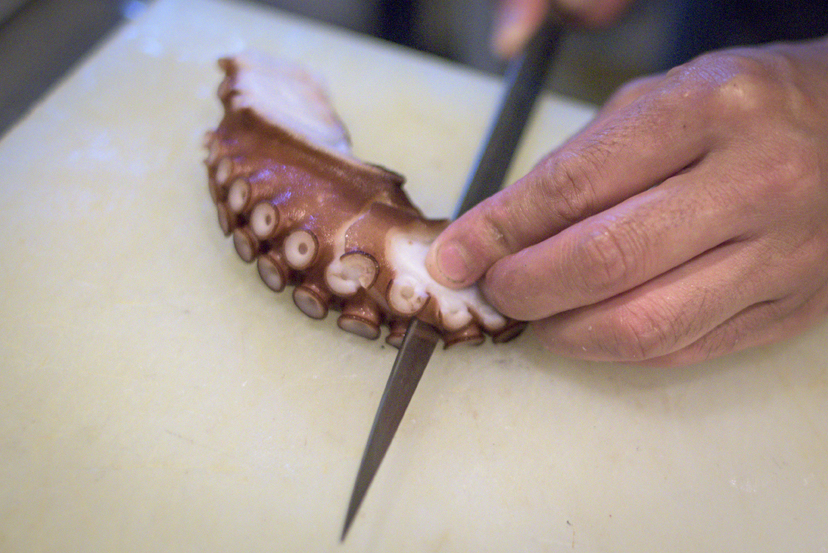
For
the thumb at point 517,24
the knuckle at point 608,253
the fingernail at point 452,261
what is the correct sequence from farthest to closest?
the thumb at point 517,24, the fingernail at point 452,261, the knuckle at point 608,253

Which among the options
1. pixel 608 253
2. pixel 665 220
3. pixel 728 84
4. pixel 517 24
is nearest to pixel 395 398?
pixel 608 253

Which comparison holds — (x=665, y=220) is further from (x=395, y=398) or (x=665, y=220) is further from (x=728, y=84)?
(x=395, y=398)

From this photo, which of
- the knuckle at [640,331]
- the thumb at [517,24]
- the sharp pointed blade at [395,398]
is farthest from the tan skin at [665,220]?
the thumb at [517,24]

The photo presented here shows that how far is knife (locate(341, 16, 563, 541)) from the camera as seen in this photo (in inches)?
42.1

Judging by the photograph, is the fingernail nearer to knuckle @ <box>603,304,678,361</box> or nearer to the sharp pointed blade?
the sharp pointed blade

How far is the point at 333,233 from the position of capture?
1.16 metres

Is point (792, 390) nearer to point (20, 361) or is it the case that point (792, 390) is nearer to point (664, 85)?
point (664, 85)

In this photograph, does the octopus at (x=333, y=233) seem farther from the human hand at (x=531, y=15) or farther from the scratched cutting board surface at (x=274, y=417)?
the human hand at (x=531, y=15)

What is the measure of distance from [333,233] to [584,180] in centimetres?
48

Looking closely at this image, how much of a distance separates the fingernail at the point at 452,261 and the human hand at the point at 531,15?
110cm

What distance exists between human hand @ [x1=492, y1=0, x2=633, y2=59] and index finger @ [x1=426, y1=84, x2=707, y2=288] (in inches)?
37.5

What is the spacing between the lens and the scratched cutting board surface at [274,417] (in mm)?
1066

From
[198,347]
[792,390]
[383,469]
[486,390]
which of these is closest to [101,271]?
[198,347]

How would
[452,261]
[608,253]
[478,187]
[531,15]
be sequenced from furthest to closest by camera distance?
[531,15], [478,187], [452,261], [608,253]
